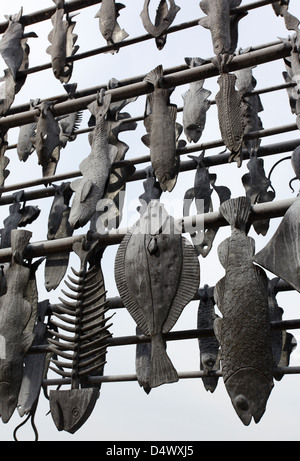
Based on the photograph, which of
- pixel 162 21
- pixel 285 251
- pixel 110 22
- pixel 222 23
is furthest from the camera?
pixel 110 22

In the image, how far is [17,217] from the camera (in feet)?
14.2

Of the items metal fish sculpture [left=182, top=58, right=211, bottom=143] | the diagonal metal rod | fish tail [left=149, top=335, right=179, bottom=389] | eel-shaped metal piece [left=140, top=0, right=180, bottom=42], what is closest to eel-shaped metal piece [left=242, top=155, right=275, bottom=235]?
metal fish sculpture [left=182, top=58, right=211, bottom=143]

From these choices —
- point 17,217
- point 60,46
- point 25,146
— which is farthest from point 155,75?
point 25,146

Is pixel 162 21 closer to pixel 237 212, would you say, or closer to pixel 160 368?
pixel 237 212

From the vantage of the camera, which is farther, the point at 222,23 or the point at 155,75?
the point at 222,23

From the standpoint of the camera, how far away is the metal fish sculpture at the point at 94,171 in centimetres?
325

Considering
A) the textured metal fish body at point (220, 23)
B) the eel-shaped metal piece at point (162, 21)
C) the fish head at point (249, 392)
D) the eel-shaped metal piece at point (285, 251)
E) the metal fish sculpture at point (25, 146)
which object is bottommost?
the fish head at point (249, 392)

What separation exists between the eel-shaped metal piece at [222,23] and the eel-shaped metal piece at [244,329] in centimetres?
135

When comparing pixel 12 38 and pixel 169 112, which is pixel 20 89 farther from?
pixel 169 112

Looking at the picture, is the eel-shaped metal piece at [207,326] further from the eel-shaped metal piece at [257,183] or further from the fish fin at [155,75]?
the fish fin at [155,75]

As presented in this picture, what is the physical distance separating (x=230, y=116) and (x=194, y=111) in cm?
161

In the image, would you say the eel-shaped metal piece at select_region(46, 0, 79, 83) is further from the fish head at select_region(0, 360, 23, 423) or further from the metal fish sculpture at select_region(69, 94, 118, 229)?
the fish head at select_region(0, 360, 23, 423)

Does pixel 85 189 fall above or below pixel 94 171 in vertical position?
below

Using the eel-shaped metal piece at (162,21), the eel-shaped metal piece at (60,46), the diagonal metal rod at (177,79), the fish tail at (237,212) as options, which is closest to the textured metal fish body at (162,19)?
the eel-shaped metal piece at (162,21)
